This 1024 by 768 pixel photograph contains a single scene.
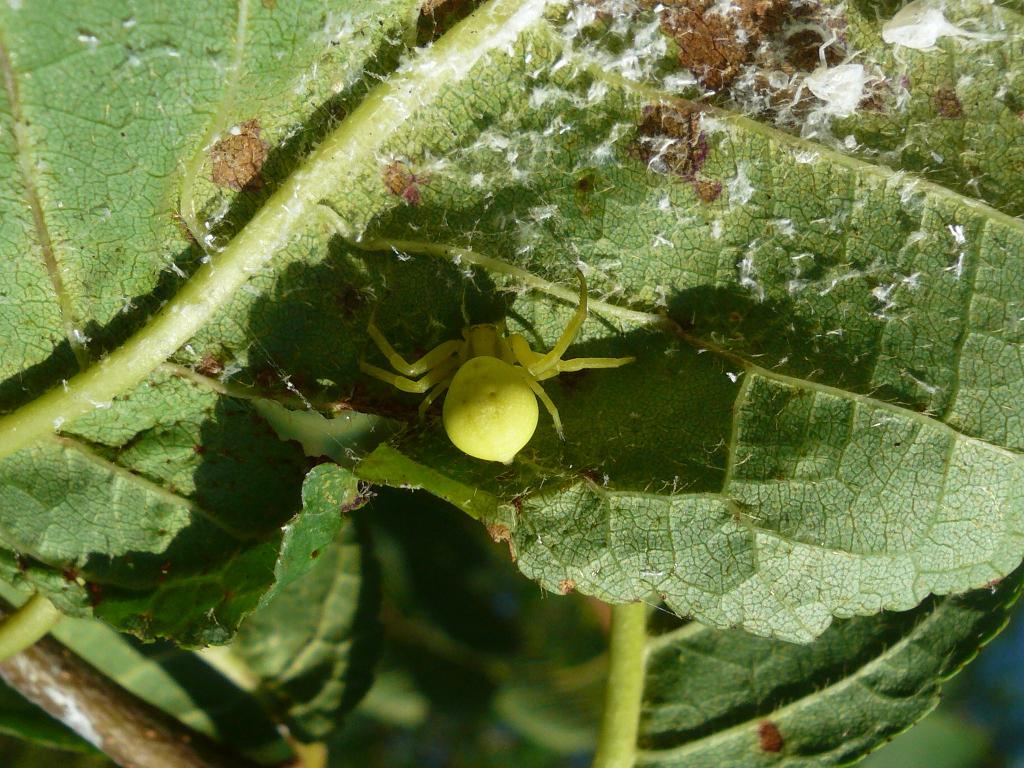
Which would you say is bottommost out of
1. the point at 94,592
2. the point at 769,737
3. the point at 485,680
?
the point at 485,680

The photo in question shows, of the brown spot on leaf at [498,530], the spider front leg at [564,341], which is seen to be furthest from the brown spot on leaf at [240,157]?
the brown spot on leaf at [498,530]

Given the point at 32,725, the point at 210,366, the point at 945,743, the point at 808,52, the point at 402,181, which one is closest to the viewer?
the point at 808,52

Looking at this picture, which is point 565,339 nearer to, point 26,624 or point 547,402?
point 547,402

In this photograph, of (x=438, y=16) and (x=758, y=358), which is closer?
(x=438, y=16)

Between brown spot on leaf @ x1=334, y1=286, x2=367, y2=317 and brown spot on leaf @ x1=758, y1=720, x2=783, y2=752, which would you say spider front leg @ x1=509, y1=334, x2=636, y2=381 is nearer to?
brown spot on leaf @ x1=334, y1=286, x2=367, y2=317

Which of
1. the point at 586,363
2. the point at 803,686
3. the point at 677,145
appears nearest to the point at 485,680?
the point at 803,686

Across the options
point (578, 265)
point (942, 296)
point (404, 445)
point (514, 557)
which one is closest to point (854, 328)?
point (942, 296)

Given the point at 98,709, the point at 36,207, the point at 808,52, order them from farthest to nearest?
the point at 98,709 → the point at 808,52 → the point at 36,207
